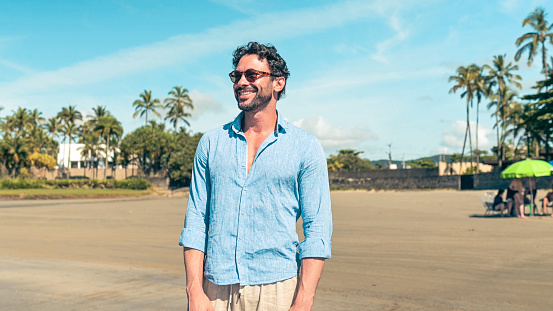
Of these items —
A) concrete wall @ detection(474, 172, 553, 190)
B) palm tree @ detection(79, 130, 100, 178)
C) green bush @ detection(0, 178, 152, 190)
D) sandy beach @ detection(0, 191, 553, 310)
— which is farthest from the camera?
palm tree @ detection(79, 130, 100, 178)

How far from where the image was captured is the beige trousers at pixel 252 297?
2.25 m

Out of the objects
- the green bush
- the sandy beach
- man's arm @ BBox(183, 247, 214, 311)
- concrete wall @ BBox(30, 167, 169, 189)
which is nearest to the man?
man's arm @ BBox(183, 247, 214, 311)

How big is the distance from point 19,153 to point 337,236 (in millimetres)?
69257

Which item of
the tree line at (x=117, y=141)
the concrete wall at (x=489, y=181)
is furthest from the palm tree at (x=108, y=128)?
the concrete wall at (x=489, y=181)

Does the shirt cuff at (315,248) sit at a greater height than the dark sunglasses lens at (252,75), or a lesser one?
lesser

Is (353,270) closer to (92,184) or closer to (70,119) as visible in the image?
(92,184)

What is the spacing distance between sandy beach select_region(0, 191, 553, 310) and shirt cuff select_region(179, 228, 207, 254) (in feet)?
12.1

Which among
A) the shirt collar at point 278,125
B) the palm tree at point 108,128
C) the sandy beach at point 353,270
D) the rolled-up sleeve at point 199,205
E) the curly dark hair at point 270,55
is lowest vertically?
the sandy beach at point 353,270

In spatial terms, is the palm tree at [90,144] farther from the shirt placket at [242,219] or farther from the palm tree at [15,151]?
the shirt placket at [242,219]

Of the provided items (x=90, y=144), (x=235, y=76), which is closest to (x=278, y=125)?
(x=235, y=76)

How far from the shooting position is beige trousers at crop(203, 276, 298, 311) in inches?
88.4

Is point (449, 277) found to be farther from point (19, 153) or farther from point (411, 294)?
point (19, 153)

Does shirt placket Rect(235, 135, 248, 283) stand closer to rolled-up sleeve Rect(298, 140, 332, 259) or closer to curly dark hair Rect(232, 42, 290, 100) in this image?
rolled-up sleeve Rect(298, 140, 332, 259)

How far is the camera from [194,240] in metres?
2.29
